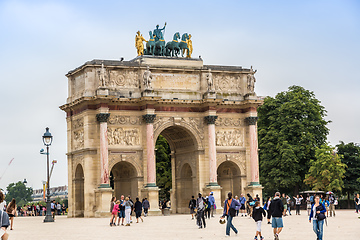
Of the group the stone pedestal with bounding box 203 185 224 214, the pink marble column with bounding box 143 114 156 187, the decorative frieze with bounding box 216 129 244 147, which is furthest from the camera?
the decorative frieze with bounding box 216 129 244 147

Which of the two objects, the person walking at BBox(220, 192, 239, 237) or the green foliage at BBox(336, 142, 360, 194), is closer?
the person walking at BBox(220, 192, 239, 237)

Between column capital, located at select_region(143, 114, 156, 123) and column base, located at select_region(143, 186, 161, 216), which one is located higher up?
column capital, located at select_region(143, 114, 156, 123)

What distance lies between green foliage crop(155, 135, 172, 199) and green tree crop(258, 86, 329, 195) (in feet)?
33.5

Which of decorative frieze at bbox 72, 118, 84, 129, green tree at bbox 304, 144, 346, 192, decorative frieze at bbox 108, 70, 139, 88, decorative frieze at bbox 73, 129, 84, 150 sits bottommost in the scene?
green tree at bbox 304, 144, 346, 192

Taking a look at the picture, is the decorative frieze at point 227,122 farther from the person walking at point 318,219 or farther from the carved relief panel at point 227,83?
the person walking at point 318,219

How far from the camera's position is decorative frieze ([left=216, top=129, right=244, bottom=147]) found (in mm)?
59906

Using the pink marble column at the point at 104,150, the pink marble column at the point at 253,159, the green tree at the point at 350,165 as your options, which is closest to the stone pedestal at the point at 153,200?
the pink marble column at the point at 104,150

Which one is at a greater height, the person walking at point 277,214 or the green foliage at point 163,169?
the green foliage at point 163,169

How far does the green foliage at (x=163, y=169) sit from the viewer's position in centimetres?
7594

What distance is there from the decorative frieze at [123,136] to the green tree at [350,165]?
19529 mm

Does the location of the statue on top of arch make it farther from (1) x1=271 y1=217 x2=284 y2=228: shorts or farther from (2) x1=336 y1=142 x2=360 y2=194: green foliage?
(1) x1=271 y1=217 x2=284 y2=228: shorts

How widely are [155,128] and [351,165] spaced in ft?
66.7

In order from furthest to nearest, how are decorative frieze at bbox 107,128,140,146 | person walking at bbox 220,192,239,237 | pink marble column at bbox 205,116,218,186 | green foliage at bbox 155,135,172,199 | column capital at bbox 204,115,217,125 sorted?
green foliage at bbox 155,135,172,199, column capital at bbox 204,115,217,125, pink marble column at bbox 205,116,218,186, decorative frieze at bbox 107,128,140,146, person walking at bbox 220,192,239,237

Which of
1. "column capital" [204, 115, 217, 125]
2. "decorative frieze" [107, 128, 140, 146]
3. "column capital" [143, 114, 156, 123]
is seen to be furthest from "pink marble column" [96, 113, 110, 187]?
"column capital" [204, 115, 217, 125]
